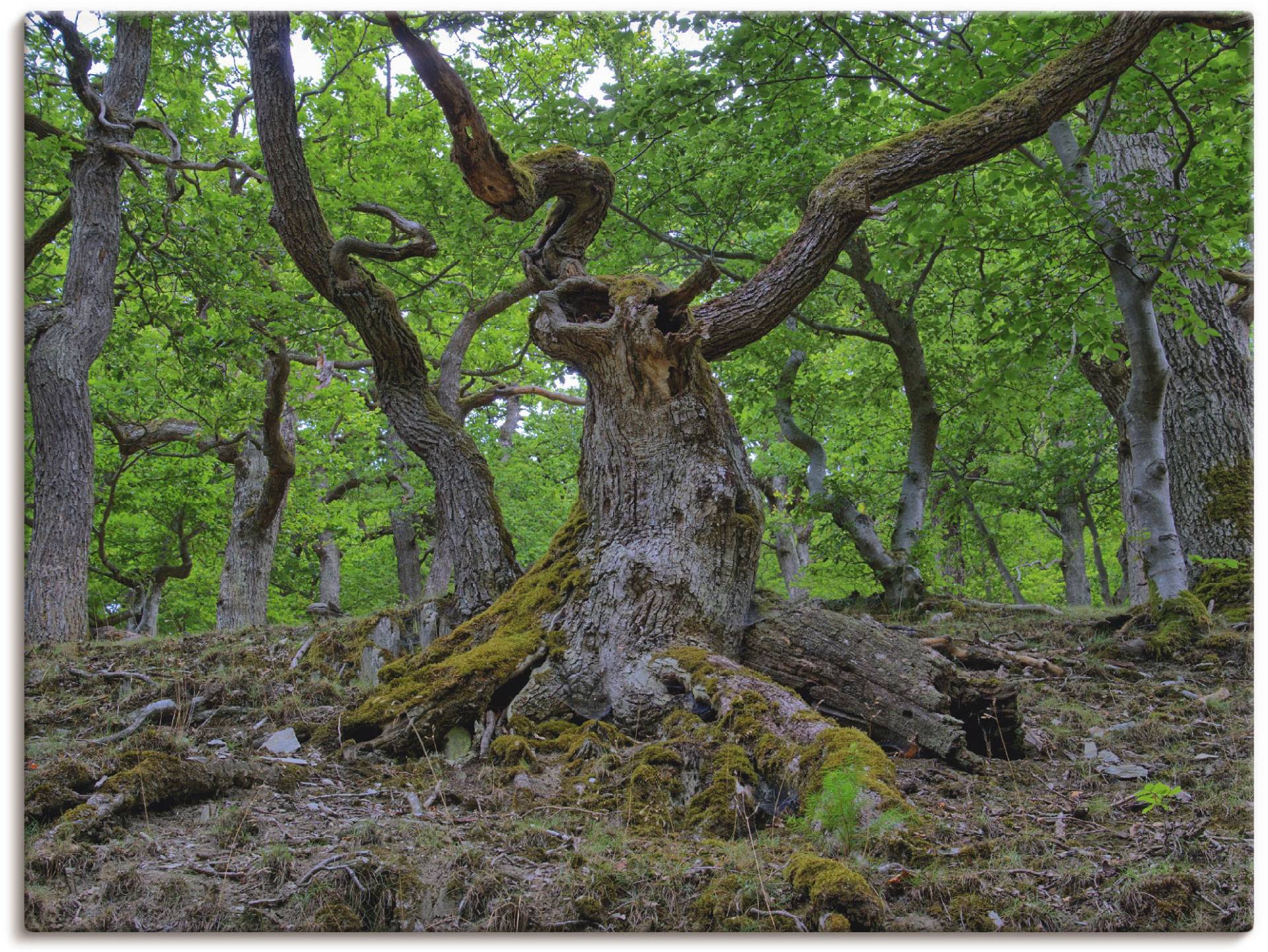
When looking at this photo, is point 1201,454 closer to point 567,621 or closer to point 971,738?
point 971,738

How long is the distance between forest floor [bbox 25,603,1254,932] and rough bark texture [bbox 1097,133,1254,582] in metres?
3.49

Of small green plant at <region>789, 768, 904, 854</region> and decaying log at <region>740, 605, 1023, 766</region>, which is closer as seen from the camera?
small green plant at <region>789, 768, 904, 854</region>

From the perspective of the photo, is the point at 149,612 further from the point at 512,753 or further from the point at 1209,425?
the point at 1209,425

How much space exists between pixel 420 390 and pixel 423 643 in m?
2.20

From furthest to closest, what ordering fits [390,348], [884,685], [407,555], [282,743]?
[407,555], [390,348], [884,685], [282,743]

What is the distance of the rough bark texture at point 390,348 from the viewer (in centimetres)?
642

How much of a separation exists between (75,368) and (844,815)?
8.59 meters

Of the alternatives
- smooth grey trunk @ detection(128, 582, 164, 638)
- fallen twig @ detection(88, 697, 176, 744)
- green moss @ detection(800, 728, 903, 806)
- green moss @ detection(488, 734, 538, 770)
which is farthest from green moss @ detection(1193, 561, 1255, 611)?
smooth grey trunk @ detection(128, 582, 164, 638)

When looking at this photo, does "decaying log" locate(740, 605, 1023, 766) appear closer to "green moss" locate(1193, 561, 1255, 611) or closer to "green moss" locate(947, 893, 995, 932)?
"green moss" locate(947, 893, 995, 932)

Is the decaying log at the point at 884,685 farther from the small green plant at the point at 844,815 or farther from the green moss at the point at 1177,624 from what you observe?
the green moss at the point at 1177,624

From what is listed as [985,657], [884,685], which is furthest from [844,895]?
[985,657]

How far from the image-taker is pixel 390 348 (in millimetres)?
7309

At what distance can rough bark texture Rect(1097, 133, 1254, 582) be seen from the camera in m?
7.79

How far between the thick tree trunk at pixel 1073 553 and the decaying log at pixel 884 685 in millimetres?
12925
